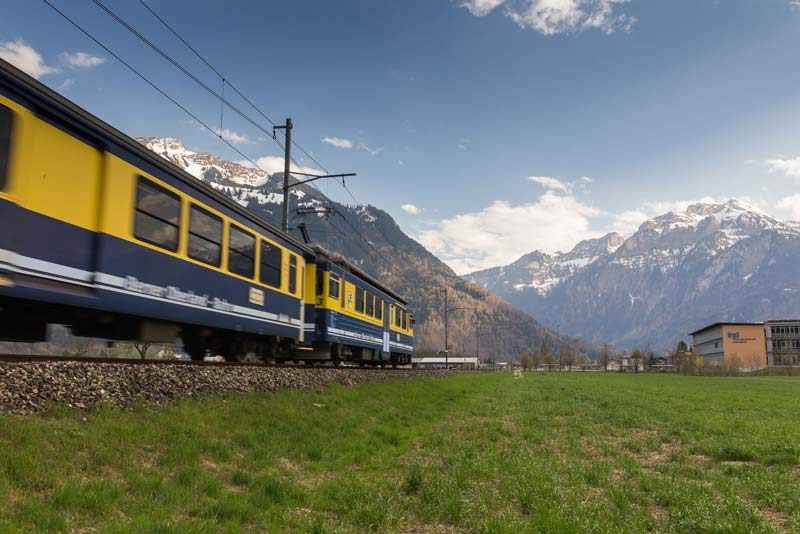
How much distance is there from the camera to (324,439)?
10.7m

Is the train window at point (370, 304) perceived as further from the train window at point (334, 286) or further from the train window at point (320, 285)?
Answer: the train window at point (320, 285)

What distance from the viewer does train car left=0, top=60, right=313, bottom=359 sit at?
830 centimetres

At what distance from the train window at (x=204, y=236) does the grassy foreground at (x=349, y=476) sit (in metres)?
3.66

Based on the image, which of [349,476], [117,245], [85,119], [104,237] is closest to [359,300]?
[117,245]

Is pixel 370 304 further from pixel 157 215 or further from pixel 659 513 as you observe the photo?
pixel 659 513

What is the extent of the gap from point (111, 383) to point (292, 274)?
10.3m

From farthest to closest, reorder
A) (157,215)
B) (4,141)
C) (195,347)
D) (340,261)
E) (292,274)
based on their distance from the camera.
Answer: (340,261)
(292,274)
(195,347)
(157,215)
(4,141)

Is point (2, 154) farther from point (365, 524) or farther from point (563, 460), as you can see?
point (563, 460)

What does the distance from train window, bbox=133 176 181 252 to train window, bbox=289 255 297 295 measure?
668 cm

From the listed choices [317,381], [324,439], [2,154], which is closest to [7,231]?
[2,154]

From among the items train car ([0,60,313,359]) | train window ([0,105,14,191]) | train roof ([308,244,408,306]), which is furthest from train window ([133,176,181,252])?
train roof ([308,244,408,306])

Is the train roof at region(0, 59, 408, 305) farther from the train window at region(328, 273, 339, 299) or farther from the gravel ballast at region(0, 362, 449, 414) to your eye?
the train window at region(328, 273, 339, 299)

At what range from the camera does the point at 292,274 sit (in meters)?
18.8

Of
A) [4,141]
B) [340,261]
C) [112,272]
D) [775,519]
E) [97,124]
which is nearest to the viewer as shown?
[775,519]
